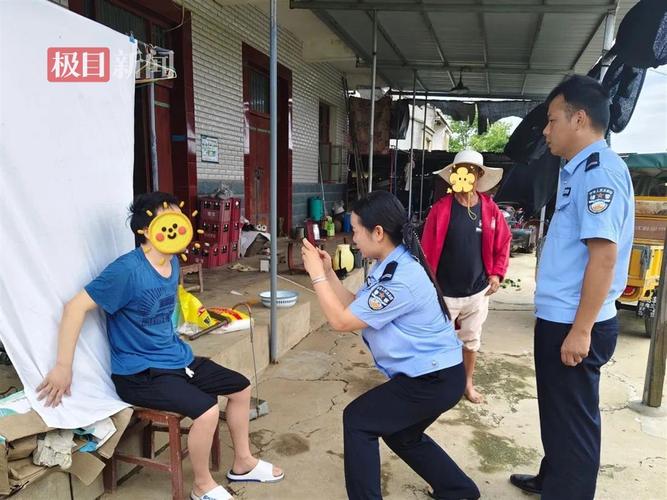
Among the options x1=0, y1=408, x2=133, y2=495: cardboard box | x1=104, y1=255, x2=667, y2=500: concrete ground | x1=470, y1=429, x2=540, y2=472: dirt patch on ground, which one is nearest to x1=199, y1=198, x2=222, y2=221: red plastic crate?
x1=104, y1=255, x2=667, y2=500: concrete ground

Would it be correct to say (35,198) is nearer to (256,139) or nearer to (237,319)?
(237,319)

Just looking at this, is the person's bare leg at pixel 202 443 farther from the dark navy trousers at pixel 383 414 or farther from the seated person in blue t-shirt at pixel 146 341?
the dark navy trousers at pixel 383 414

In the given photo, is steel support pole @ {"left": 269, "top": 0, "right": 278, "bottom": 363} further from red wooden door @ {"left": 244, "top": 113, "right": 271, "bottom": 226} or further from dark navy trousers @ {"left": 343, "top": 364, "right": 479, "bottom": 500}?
red wooden door @ {"left": 244, "top": 113, "right": 271, "bottom": 226}

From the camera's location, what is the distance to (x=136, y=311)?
83.5 inches

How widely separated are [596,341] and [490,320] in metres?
4.00

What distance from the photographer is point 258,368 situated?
3.90 m

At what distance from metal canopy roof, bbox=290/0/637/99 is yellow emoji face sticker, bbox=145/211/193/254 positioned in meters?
4.08

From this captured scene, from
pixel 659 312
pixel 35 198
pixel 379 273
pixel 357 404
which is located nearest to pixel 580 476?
pixel 357 404

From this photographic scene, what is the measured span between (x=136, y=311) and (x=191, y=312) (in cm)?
116

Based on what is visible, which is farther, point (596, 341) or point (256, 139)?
point (256, 139)

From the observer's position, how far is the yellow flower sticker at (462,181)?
130 inches

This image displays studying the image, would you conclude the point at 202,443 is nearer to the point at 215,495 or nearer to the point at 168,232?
the point at 215,495

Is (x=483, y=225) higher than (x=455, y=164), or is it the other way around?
(x=455, y=164)

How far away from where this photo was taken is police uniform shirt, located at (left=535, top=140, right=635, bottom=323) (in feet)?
6.03
